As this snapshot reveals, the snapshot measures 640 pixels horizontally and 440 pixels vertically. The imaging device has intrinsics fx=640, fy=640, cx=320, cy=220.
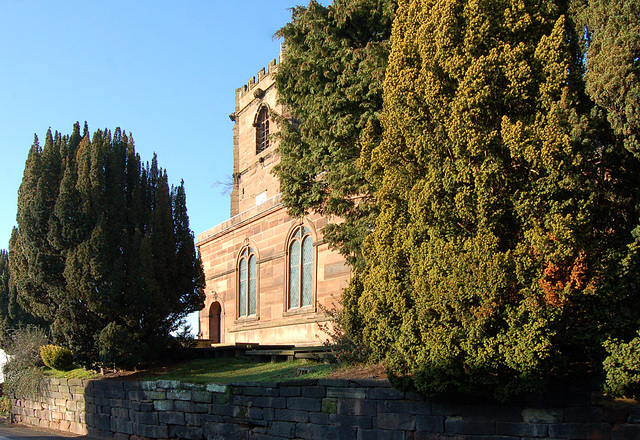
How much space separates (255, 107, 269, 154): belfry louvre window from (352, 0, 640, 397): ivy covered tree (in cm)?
2140

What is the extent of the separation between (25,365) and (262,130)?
15.7 m

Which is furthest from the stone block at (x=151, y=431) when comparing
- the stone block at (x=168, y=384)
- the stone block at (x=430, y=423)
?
the stone block at (x=430, y=423)

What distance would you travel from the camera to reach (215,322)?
2434 centimetres

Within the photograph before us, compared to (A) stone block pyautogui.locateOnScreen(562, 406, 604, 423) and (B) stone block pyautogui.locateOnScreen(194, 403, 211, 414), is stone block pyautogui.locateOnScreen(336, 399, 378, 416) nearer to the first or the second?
(A) stone block pyautogui.locateOnScreen(562, 406, 604, 423)

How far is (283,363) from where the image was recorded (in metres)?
12.4

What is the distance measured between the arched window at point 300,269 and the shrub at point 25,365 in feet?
23.4

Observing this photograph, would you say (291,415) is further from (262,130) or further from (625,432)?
(262,130)

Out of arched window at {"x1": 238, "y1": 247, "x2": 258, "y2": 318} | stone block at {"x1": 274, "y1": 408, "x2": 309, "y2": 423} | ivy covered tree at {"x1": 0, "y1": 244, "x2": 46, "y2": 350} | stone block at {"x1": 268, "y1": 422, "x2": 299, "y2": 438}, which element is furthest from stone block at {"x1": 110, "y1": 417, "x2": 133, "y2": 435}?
ivy covered tree at {"x1": 0, "y1": 244, "x2": 46, "y2": 350}

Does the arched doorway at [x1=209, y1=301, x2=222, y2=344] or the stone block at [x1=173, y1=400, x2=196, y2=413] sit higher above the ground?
the arched doorway at [x1=209, y1=301, x2=222, y2=344]

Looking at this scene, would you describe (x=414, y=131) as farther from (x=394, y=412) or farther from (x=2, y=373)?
(x=2, y=373)

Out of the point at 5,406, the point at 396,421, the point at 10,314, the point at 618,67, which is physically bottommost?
the point at 5,406

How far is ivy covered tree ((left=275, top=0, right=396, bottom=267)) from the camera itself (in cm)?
1142

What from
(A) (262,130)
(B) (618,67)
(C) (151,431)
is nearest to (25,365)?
(C) (151,431)

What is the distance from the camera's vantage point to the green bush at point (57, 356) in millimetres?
15812
